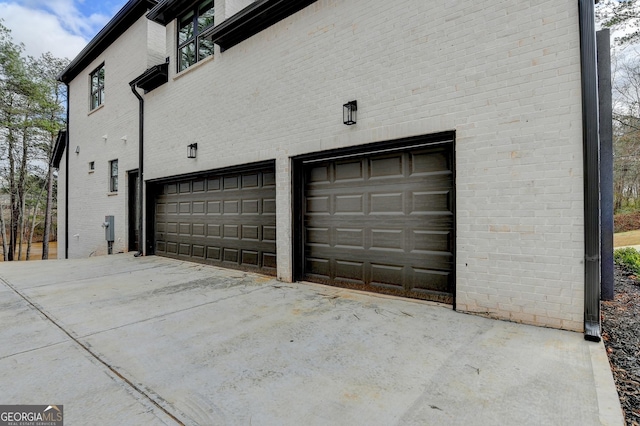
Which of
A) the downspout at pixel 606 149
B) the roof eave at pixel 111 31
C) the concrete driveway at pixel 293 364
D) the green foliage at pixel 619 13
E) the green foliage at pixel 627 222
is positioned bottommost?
the concrete driveway at pixel 293 364

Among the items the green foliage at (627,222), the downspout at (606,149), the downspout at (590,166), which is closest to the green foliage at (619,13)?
the downspout at (606,149)

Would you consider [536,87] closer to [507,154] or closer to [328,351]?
[507,154]

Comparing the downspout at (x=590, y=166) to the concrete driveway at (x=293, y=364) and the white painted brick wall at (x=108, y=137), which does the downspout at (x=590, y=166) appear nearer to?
the concrete driveway at (x=293, y=364)

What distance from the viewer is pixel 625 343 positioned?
2748mm

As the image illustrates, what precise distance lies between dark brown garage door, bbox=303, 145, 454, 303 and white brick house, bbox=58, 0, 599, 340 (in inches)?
0.8

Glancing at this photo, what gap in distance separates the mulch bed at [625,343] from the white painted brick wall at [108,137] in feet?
32.8

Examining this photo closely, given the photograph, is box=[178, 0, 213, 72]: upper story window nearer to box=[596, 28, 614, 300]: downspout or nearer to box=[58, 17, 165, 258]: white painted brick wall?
box=[58, 17, 165, 258]: white painted brick wall

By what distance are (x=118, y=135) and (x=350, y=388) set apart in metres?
10.3

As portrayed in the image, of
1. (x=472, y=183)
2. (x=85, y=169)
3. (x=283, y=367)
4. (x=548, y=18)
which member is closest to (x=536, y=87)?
(x=548, y=18)

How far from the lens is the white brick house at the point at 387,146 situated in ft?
9.93

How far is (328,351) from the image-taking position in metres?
2.55

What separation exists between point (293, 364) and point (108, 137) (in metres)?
10.4

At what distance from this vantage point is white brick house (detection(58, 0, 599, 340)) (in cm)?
303

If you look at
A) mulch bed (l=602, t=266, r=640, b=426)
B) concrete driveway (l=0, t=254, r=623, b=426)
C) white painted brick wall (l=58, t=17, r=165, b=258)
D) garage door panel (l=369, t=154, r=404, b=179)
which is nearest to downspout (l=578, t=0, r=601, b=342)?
mulch bed (l=602, t=266, r=640, b=426)
